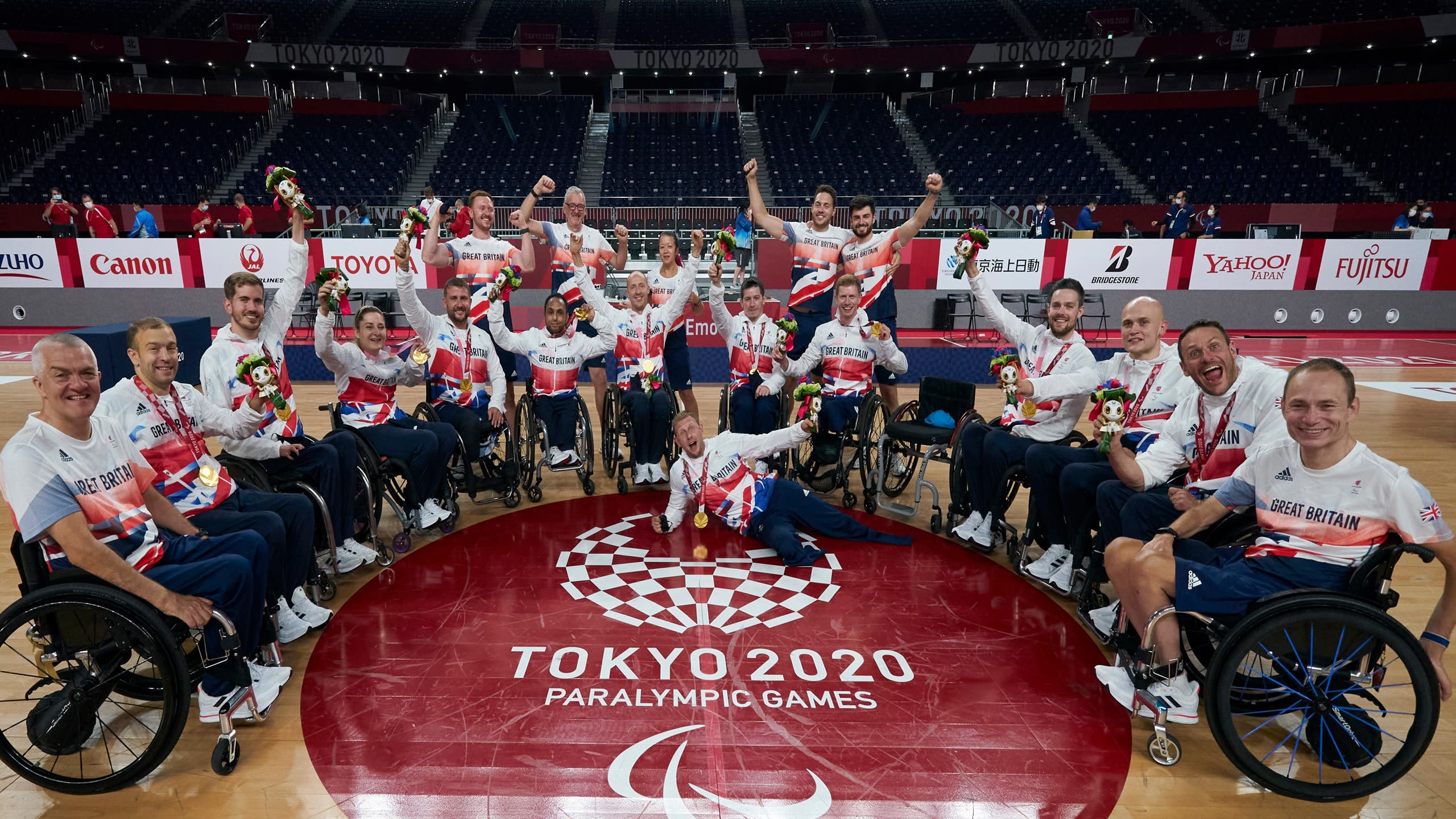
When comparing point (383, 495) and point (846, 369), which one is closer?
point (383, 495)

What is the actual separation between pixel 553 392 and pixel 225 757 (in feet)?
9.30

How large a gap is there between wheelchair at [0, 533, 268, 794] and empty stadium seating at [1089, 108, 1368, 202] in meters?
18.8

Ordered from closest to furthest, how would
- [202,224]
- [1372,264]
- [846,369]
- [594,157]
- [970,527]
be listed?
1. [970,527]
2. [846,369]
3. [1372,264]
4. [202,224]
5. [594,157]

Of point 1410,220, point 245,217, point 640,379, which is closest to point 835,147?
point 1410,220

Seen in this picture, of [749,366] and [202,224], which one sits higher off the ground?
[202,224]

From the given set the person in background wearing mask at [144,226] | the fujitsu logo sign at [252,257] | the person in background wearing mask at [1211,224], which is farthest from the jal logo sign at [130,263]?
the person in background wearing mask at [1211,224]

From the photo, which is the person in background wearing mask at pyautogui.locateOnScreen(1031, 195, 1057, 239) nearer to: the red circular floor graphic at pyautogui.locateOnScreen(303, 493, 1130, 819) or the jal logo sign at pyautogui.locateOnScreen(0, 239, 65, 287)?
the red circular floor graphic at pyautogui.locateOnScreen(303, 493, 1130, 819)

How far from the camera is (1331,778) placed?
2379 millimetres

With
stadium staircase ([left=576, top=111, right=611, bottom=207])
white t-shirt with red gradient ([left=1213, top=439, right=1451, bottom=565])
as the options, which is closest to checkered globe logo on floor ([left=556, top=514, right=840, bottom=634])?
white t-shirt with red gradient ([left=1213, top=439, right=1451, bottom=565])

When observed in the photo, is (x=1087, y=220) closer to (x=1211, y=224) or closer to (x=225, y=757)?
(x=1211, y=224)

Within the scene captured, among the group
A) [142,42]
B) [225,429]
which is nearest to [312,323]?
[225,429]

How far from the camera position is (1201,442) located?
300 centimetres

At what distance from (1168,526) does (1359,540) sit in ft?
1.82

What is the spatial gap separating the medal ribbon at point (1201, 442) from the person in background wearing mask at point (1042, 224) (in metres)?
9.06
